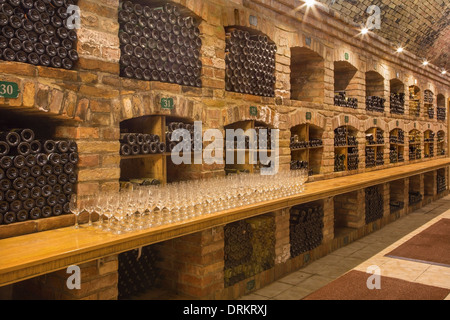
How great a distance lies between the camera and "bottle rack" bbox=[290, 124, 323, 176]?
19.1 ft

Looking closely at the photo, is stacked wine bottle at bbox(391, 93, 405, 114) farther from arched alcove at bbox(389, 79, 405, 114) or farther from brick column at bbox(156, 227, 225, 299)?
brick column at bbox(156, 227, 225, 299)

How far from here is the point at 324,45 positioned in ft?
20.1

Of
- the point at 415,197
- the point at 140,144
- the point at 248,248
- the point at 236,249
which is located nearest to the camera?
the point at 140,144

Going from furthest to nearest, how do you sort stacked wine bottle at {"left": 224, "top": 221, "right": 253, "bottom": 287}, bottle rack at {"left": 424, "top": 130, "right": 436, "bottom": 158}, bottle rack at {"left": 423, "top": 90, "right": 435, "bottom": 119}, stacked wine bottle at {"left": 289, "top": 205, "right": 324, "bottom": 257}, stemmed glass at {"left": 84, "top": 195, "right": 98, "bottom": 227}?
bottle rack at {"left": 424, "top": 130, "right": 436, "bottom": 158} < bottle rack at {"left": 423, "top": 90, "right": 435, "bottom": 119} < stacked wine bottle at {"left": 289, "top": 205, "right": 324, "bottom": 257} < stacked wine bottle at {"left": 224, "top": 221, "right": 253, "bottom": 287} < stemmed glass at {"left": 84, "top": 195, "right": 98, "bottom": 227}

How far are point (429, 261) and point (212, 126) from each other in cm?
289

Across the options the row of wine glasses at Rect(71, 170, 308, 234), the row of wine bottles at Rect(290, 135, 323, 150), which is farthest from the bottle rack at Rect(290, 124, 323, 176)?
the row of wine glasses at Rect(71, 170, 308, 234)

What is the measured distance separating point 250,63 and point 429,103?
8.40 metres

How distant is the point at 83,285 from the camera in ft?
9.48

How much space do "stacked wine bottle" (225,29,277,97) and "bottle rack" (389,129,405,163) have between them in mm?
4966

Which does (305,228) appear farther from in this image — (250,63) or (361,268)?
(250,63)

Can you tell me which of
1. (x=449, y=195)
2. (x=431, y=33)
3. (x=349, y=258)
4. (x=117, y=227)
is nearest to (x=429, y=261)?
(x=349, y=258)

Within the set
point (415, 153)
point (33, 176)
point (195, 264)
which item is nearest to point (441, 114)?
point (415, 153)
